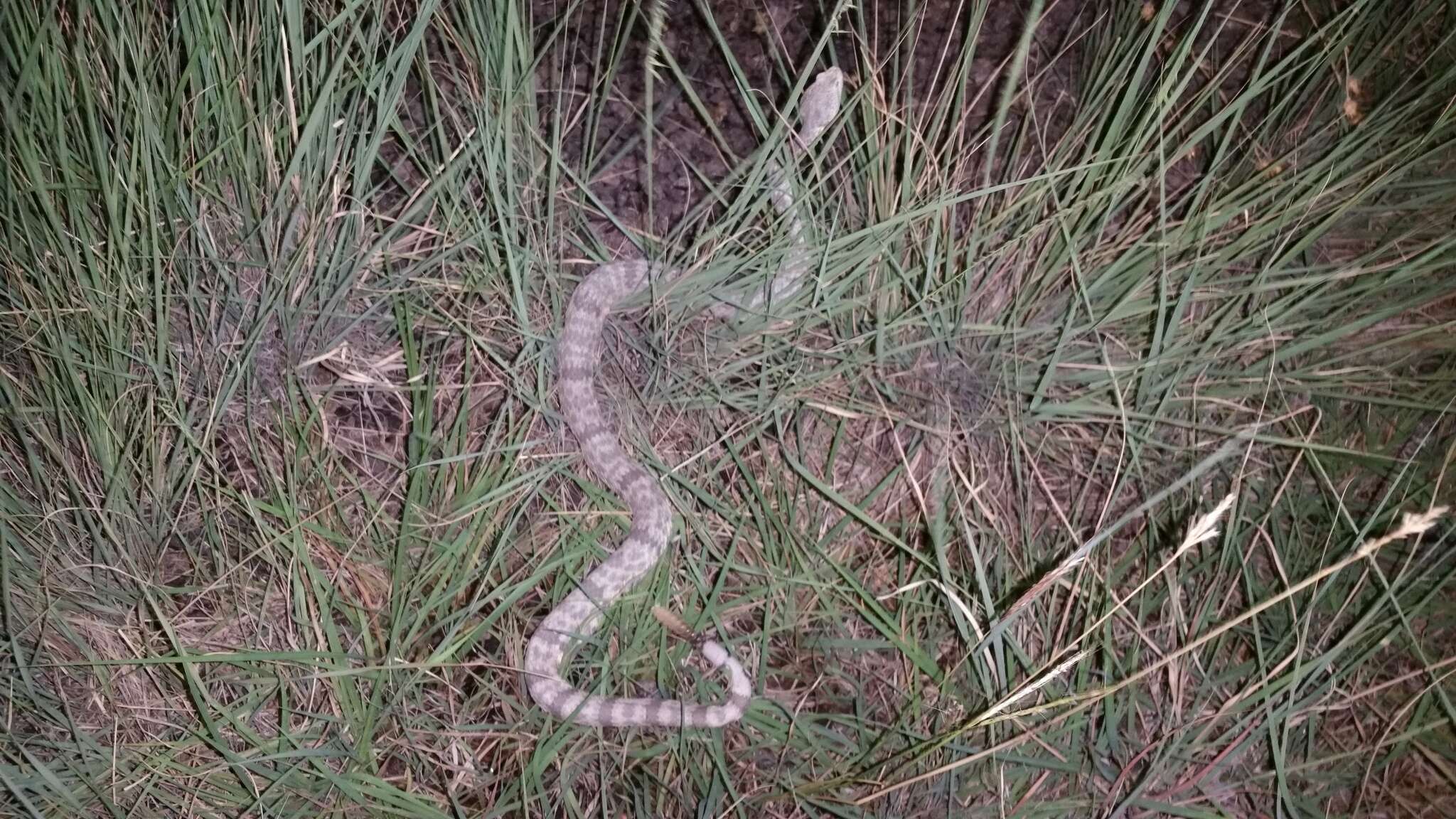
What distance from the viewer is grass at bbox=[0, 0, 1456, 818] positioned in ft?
6.21

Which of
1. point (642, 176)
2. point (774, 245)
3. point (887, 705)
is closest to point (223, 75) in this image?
point (642, 176)

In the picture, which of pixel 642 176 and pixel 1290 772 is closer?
pixel 1290 772

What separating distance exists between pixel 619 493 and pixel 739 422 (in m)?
0.31

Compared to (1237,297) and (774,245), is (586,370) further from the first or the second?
(1237,297)

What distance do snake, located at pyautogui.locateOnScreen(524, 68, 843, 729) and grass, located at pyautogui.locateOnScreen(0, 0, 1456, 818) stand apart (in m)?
0.05

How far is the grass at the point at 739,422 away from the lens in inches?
74.5

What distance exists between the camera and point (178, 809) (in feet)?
6.39

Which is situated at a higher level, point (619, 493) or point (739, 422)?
point (739, 422)

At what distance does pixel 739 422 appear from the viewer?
201cm

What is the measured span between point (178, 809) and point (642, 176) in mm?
1709

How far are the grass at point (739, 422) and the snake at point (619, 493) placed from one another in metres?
0.05

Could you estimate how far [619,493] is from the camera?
199cm

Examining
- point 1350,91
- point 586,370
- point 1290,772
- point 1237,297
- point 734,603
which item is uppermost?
point 1350,91

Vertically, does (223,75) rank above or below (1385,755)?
above
